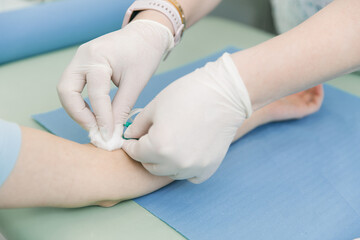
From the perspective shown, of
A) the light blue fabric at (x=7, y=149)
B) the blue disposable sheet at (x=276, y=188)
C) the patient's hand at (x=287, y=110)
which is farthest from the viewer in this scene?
the patient's hand at (x=287, y=110)

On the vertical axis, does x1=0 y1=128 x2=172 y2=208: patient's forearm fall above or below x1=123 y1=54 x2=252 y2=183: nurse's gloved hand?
below

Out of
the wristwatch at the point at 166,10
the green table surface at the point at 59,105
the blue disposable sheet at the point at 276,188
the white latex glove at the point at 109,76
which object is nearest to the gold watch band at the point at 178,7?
the wristwatch at the point at 166,10

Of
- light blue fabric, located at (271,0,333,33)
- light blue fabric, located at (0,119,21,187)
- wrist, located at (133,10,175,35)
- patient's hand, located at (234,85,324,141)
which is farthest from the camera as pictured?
light blue fabric, located at (271,0,333,33)

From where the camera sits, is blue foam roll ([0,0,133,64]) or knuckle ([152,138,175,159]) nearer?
knuckle ([152,138,175,159])

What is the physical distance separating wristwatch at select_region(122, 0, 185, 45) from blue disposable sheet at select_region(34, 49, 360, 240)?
275mm

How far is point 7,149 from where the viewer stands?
79cm

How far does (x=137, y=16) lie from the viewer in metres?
1.11

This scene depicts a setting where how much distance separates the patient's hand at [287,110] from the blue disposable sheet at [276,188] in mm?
31

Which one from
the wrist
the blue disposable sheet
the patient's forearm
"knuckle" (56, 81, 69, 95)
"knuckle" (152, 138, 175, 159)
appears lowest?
the blue disposable sheet

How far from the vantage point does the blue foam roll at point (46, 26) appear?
56.4 inches

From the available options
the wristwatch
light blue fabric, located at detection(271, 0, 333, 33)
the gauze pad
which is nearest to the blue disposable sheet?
the gauze pad

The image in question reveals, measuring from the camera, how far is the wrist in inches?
42.4

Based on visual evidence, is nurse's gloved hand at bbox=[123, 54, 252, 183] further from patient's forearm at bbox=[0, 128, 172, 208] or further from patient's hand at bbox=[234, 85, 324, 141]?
patient's hand at bbox=[234, 85, 324, 141]

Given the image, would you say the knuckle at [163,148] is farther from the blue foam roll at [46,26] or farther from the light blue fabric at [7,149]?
the blue foam roll at [46,26]
